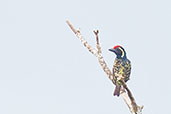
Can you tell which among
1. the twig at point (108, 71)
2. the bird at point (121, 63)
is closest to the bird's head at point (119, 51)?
the bird at point (121, 63)

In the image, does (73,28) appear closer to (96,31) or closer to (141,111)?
(96,31)

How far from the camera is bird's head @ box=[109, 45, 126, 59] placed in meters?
7.37

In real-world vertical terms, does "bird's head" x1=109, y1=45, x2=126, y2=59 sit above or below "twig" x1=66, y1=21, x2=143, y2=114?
above

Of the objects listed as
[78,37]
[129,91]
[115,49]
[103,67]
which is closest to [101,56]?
[103,67]

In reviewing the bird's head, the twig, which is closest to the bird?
the bird's head

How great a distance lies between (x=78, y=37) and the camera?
17.0ft

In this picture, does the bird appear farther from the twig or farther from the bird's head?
the twig

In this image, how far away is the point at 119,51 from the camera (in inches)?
294

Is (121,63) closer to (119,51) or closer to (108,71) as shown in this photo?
(119,51)

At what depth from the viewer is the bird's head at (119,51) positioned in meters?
7.37

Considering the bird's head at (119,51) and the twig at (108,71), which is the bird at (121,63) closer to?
the bird's head at (119,51)

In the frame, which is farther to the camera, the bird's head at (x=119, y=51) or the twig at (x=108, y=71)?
the bird's head at (x=119, y=51)

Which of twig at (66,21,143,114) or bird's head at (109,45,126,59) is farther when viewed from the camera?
bird's head at (109,45,126,59)

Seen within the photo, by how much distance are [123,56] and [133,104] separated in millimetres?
4072
